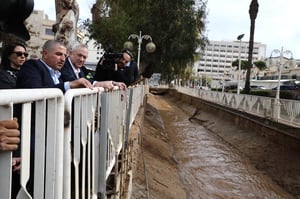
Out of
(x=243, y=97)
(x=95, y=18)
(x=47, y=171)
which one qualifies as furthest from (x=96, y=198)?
(x=95, y=18)

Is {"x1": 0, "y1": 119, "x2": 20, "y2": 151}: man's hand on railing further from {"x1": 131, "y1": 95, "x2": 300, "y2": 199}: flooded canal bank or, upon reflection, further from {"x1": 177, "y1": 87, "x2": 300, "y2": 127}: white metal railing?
{"x1": 177, "y1": 87, "x2": 300, "y2": 127}: white metal railing

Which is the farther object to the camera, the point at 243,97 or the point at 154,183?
the point at 243,97

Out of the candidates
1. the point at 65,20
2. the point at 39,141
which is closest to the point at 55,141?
the point at 39,141

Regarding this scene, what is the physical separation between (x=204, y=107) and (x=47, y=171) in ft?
90.6

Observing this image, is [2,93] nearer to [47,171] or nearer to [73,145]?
[47,171]

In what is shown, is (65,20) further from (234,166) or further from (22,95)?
(234,166)

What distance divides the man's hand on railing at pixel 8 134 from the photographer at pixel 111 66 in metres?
3.90

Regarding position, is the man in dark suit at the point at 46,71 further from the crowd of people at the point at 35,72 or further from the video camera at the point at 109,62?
the video camera at the point at 109,62

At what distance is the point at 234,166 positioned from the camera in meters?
13.6

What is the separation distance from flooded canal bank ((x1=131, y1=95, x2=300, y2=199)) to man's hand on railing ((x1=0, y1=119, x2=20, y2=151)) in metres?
6.47

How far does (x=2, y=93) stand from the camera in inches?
48.4

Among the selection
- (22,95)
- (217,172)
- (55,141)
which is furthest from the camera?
(217,172)

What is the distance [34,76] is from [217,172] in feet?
35.7

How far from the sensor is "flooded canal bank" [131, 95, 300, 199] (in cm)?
1061
